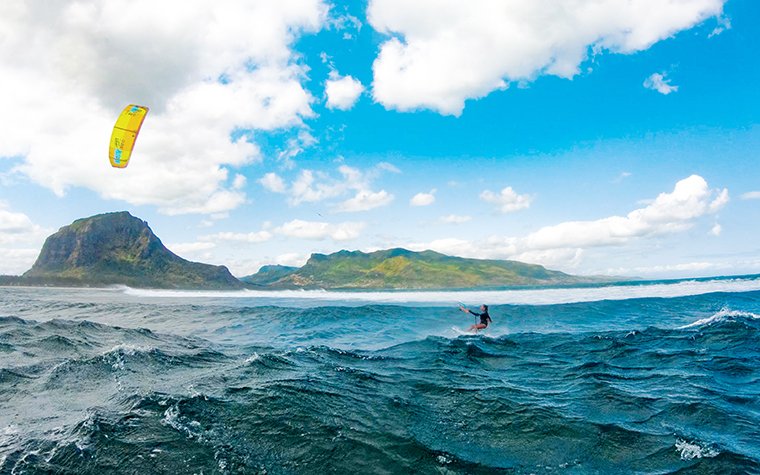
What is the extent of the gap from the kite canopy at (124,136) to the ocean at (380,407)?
383 inches

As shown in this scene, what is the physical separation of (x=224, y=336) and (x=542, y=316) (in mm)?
26592

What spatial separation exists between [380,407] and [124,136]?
2131 centimetres

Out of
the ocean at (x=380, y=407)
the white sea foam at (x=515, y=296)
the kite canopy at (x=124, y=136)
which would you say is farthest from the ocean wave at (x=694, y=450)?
the white sea foam at (x=515, y=296)

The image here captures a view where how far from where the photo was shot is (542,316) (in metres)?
35.3

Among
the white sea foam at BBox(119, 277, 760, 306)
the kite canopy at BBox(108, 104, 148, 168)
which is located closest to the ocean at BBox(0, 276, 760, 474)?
the kite canopy at BBox(108, 104, 148, 168)

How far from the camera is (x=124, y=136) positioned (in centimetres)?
2212

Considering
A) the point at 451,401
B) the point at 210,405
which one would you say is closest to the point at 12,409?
the point at 210,405

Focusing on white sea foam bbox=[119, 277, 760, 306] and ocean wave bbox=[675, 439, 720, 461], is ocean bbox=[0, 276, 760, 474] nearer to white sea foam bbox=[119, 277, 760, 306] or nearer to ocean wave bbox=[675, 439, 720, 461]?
ocean wave bbox=[675, 439, 720, 461]

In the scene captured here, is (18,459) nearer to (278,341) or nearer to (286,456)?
(286,456)

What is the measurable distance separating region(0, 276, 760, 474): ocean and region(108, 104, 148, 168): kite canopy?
972 cm

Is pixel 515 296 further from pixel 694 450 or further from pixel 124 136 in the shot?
pixel 694 450

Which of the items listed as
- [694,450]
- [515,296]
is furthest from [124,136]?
[515,296]

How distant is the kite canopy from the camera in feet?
72.4

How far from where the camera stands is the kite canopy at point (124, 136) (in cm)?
2206
